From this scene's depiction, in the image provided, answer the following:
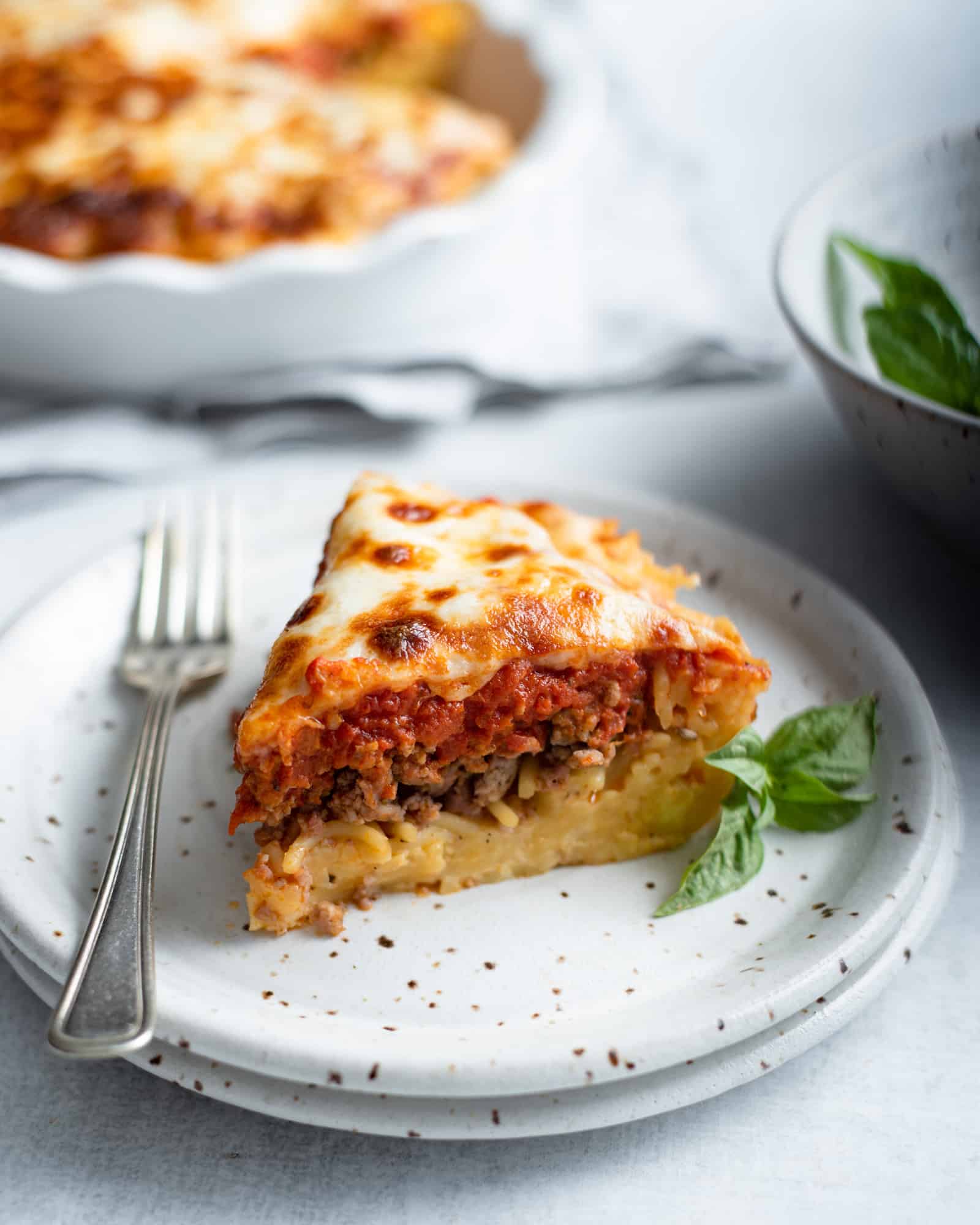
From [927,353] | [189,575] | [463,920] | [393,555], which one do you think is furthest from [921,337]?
[189,575]

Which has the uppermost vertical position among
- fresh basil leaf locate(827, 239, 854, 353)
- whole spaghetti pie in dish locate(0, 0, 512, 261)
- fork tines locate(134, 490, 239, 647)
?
fresh basil leaf locate(827, 239, 854, 353)

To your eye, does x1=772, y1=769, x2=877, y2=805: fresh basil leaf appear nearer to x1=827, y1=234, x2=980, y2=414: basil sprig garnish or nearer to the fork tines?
x1=827, y1=234, x2=980, y2=414: basil sprig garnish

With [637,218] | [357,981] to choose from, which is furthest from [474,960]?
[637,218]

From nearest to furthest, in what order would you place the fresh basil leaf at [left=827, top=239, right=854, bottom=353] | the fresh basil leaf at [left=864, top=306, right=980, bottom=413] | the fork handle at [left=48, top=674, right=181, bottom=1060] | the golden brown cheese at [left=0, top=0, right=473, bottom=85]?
1. the fork handle at [left=48, top=674, right=181, bottom=1060]
2. the fresh basil leaf at [left=864, top=306, right=980, bottom=413]
3. the fresh basil leaf at [left=827, top=239, right=854, bottom=353]
4. the golden brown cheese at [left=0, top=0, right=473, bottom=85]

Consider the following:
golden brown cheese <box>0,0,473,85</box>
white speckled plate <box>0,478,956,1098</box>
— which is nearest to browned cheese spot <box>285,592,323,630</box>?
white speckled plate <box>0,478,956,1098</box>

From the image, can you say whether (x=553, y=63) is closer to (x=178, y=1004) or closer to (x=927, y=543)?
(x=927, y=543)

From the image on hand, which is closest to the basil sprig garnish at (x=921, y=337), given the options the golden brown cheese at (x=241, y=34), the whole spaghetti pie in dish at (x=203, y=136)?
the whole spaghetti pie in dish at (x=203, y=136)

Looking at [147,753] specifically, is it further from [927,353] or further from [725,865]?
[927,353]
